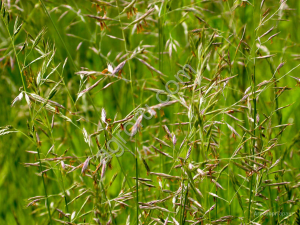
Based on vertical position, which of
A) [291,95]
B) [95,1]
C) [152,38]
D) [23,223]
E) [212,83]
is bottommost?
[23,223]

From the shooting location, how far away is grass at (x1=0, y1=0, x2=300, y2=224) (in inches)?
49.2

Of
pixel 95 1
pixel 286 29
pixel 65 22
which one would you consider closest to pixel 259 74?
pixel 286 29

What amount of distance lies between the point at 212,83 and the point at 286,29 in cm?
224

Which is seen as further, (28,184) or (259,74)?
(259,74)

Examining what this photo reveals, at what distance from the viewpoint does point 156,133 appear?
2.16 meters

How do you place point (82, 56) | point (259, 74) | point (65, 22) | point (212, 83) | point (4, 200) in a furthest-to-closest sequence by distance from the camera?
point (65, 22), point (82, 56), point (259, 74), point (4, 200), point (212, 83)

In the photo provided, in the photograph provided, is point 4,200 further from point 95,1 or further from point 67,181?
point 95,1

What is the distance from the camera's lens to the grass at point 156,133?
49.2 inches

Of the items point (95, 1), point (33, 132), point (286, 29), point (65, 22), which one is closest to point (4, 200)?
point (33, 132)

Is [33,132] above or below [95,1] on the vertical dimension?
below

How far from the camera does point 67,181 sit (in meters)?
2.07

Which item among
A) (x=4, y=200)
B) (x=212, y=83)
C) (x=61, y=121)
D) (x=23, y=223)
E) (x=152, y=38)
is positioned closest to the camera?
(x=212, y=83)

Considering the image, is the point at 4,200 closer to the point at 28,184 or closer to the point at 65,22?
the point at 28,184

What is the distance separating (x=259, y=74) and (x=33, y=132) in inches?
72.0
